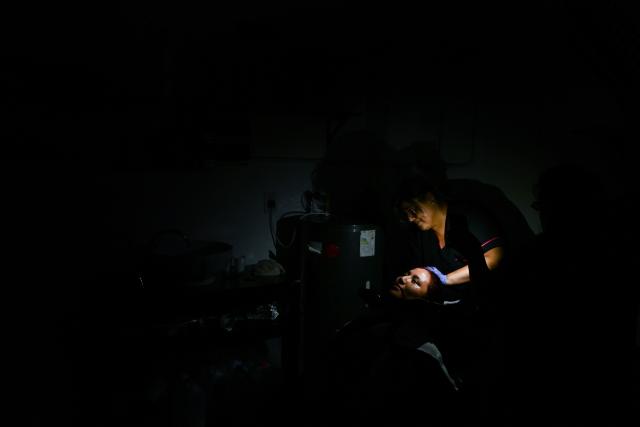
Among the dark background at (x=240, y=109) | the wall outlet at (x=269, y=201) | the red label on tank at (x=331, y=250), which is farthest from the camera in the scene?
the wall outlet at (x=269, y=201)

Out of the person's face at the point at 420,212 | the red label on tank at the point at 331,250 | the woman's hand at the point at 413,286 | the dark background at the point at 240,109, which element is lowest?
the woman's hand at the point at 413,286

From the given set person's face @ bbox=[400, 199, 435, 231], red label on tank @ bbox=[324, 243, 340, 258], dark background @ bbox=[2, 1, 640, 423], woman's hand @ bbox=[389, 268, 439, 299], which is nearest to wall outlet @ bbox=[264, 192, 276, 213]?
dark background @ bbox=[2, 1, 640, 423]

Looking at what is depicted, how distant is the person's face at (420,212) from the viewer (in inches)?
93.1

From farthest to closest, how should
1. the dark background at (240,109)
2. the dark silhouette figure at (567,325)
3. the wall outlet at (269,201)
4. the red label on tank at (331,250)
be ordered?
the wall outlet at (269,201) < the red label on tank at (331,250) < the dark background at (240,109) < the dark silhouette figure at (567,325)

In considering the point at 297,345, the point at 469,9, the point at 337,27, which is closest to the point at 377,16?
the point at 337,27

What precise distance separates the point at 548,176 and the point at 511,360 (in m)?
0.69

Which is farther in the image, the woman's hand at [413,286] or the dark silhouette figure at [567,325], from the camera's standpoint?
the woman's hand at [413,286]

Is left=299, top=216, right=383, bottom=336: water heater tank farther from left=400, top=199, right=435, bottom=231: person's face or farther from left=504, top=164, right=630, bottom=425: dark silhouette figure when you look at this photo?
left=504, top=164, right=630, bottom=425: dark silhouette figure

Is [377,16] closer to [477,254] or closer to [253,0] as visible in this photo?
[253,0]

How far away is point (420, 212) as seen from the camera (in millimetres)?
2369

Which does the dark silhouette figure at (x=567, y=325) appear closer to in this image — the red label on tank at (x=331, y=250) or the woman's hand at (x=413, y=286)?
the woman's hand at (x=413, y=286)

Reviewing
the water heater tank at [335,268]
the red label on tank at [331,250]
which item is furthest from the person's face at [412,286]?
the red label on tank at [331,250]

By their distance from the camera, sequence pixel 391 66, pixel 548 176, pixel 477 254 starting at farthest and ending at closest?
pixel 391 66 → pixel 477 254 → pixel 548 176

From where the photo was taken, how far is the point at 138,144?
7.58ft
